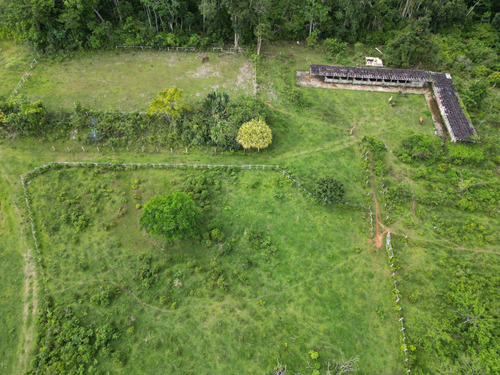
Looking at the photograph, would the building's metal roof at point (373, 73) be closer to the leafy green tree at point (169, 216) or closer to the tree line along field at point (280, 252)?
the tree line along field at point (280, 252)

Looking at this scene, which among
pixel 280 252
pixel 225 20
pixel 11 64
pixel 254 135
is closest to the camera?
pixel 280 252

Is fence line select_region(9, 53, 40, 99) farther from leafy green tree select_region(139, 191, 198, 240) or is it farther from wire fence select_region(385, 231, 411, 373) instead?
wire fence select_region(385, 231, 411, 373)

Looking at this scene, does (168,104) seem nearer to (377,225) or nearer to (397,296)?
(377,225)

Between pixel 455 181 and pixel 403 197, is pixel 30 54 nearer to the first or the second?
pixel 403 197

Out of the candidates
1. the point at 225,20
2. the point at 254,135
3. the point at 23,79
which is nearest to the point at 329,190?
the point at 254,135

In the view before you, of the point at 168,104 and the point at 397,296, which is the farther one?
the point at 168,104

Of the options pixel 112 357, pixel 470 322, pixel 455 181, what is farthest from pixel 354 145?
pixel 112 357

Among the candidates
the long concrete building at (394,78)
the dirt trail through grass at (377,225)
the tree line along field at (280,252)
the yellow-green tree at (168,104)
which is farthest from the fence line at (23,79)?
the dirt trail through grass at (377,225)

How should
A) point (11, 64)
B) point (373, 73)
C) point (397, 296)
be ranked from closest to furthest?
point (397, 296) < point (373, 73) < point (11, 64)
